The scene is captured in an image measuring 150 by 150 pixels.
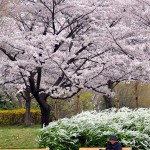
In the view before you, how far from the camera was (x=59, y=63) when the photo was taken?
44.1 feet

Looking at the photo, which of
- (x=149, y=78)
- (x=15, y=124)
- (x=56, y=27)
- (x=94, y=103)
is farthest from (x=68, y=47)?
(x=94, y=103)

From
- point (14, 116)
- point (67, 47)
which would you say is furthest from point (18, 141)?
point (14, 116)

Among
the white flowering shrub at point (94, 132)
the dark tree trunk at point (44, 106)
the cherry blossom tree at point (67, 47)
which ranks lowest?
the white flowering shrub at point (94, 132)

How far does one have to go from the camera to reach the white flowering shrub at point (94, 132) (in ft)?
31.5

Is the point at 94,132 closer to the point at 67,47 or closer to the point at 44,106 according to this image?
the point at 44,106

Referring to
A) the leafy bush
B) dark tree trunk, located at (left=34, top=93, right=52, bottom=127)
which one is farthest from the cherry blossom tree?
the leafy bush

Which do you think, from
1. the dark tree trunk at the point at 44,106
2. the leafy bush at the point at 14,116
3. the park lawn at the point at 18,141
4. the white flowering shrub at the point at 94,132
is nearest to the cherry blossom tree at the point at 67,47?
the dark tree trunk at the point at 44,106

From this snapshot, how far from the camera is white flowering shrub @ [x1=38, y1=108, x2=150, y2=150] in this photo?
9.61m

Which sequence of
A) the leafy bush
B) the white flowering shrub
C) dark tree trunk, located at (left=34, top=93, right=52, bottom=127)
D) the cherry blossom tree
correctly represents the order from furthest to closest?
the leafy bush
dark tree trunk, located at (left=34, top=93, right=52, bottom=127)
the cherry blossom tree
the white flowering shrub

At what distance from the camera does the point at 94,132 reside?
9.82m

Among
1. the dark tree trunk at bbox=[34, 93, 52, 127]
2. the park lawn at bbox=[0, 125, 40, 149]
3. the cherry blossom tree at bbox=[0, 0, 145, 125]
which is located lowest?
the park lawn at bbox=[0, 125, 40, 149]

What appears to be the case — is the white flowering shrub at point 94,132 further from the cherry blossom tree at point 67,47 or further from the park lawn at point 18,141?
the cherry blossom tree at point 67,47

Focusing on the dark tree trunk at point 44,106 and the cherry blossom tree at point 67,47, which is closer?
the cherry blossom tree at point 67,47

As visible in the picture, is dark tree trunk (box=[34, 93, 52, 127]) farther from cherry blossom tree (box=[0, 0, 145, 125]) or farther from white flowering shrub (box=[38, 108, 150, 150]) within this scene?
white flowering shrub (box=[38, 108, 150, 150])
